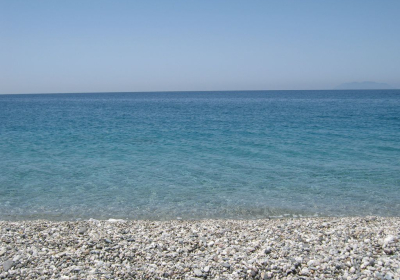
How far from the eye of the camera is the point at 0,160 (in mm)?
19469

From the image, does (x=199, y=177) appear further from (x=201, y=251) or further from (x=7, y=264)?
(x=7, y=264)

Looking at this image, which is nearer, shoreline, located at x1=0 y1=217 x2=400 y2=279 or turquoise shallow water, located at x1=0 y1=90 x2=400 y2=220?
shoreline, located at x1=0 y1=217 x2=400 y2=279

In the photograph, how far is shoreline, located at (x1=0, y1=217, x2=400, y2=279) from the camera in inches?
254

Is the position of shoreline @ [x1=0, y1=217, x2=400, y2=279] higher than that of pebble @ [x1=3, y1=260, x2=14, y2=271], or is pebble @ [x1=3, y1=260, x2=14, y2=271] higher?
pebble @ [x1=3, y1=260, x2=14, y2=271]

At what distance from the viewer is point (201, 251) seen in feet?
24.8

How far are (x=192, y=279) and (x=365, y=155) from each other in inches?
696

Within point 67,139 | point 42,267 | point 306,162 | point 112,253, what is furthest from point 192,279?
point 67,139

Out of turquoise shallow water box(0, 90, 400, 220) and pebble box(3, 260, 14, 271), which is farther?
turquoise shallow water box(0, 90, 400, 220)

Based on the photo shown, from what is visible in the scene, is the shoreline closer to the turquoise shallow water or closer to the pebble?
the pebble

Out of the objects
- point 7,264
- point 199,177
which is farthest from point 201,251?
point 199,177

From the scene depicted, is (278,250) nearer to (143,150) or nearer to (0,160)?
(143,150)

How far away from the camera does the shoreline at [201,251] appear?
6.44 meters

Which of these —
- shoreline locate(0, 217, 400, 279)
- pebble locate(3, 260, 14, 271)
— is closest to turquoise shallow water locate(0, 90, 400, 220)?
shoreline locate(0, 217, 400, 279)

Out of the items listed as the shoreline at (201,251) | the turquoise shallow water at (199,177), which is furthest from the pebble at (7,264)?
the turquoise shallow water at (199,177)
